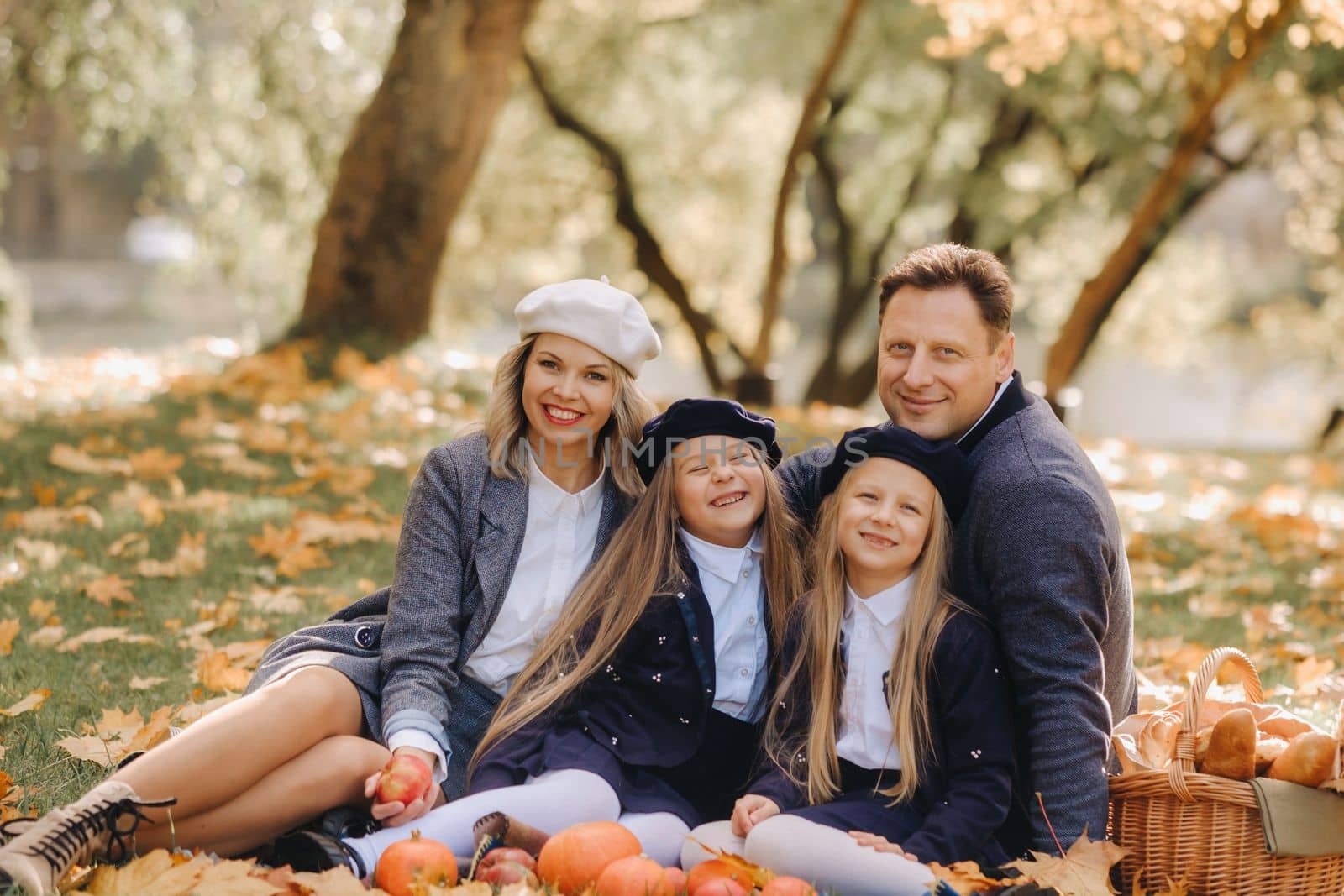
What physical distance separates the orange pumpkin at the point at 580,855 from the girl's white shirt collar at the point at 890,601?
749mm

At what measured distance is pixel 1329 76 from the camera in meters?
10.8

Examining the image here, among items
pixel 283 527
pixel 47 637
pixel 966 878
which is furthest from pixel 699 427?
pixel 283 527

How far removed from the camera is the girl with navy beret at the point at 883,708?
8.57ft

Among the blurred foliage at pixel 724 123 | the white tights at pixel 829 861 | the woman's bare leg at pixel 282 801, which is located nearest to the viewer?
the white tights at pixel 829 861

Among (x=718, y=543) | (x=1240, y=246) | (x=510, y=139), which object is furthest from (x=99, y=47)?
(x=1240, y=246)

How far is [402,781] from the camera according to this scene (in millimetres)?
2707

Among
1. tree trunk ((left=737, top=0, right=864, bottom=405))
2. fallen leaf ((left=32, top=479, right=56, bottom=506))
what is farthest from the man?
tree trunk ((left=737, top=0, right=864, bottom=405))

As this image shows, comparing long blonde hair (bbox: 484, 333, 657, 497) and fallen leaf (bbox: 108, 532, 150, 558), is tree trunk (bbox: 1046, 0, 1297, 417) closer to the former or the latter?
fallen leaf (bbox: 108, 532, 150, 558)

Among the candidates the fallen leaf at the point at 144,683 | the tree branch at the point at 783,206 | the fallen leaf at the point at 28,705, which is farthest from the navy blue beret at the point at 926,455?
the tree branch at the point at 783,206

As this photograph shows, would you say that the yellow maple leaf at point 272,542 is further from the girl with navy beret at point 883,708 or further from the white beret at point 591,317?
the girl with navy beret at point 883,708

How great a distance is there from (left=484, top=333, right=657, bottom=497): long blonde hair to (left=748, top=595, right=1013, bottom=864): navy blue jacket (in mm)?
871

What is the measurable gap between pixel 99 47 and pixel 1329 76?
397 inches

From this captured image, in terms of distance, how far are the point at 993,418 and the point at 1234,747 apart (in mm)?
898

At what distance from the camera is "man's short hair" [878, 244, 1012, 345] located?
3.06m
